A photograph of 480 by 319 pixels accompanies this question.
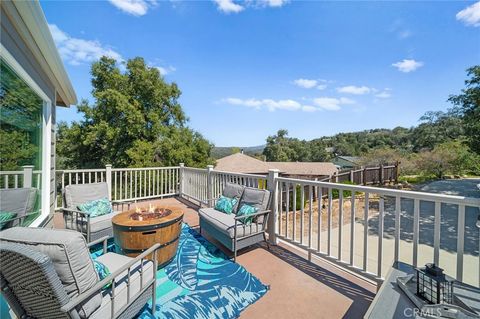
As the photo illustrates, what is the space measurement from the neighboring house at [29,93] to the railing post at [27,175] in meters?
0.04

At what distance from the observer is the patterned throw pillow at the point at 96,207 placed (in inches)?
152

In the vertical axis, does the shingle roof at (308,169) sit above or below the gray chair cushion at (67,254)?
below

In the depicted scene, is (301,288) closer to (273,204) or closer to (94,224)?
(273,204)

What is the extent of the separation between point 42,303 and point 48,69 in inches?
112

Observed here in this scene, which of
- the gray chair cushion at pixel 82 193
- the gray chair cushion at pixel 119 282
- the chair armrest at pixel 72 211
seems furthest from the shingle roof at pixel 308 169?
the gray chair cushion at pixel 119 282

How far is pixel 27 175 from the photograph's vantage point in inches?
103

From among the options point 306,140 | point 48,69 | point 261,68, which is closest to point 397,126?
point 306,140

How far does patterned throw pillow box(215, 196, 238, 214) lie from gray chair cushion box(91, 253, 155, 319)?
1909mm

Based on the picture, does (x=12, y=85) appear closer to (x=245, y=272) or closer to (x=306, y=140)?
(x=245, y=272)

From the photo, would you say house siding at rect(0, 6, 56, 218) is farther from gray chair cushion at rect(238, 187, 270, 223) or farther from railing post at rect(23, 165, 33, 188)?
gray chair cushion at rect(238, 187, 270, 223)

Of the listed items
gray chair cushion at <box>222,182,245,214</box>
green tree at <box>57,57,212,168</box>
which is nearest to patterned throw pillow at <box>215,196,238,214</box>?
gray chair cushion at <box>222,182,245,214</box>

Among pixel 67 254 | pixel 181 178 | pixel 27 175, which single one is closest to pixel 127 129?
pixel 181 178

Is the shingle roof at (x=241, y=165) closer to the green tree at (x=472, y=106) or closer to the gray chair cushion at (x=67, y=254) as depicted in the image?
the green tree at (x=472, y=106)

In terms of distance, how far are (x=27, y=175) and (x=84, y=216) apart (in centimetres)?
122
